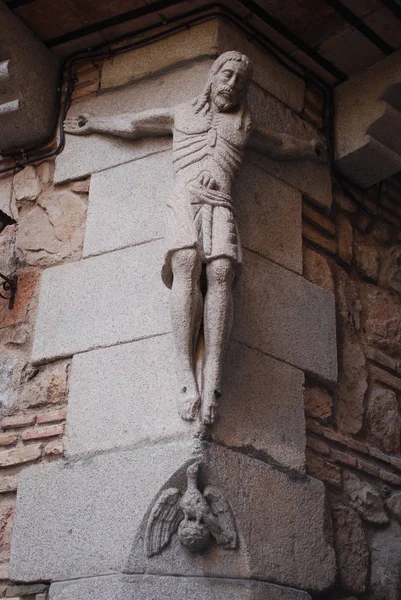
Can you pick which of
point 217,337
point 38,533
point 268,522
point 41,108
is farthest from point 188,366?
point 41,108

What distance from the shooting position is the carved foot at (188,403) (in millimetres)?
3215

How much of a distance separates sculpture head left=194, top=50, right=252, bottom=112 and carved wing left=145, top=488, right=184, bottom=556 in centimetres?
150

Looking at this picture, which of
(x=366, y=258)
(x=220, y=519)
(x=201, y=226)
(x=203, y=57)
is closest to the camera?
(x=220, y=519)

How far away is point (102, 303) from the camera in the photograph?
3.71 metres

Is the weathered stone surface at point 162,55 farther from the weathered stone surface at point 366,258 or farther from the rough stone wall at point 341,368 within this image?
the weathered stone surface at point 366,258

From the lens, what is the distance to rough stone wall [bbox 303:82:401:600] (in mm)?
3619

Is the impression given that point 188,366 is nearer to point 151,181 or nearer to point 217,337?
point 217,337

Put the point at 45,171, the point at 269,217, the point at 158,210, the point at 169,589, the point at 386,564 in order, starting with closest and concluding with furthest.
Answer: the point at 169,589 < the point at 386,564 < the point at 158,210 < the point at 269,217 < the point at 45,171

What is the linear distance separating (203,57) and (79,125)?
621 mm

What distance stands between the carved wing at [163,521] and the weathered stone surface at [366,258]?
1.62 meters

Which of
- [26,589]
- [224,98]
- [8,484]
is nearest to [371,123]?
[224,98]

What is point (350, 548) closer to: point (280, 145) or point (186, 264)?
point (186, 264)

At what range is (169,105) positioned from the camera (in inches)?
158

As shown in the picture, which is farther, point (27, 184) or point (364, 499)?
point (27, 184)
